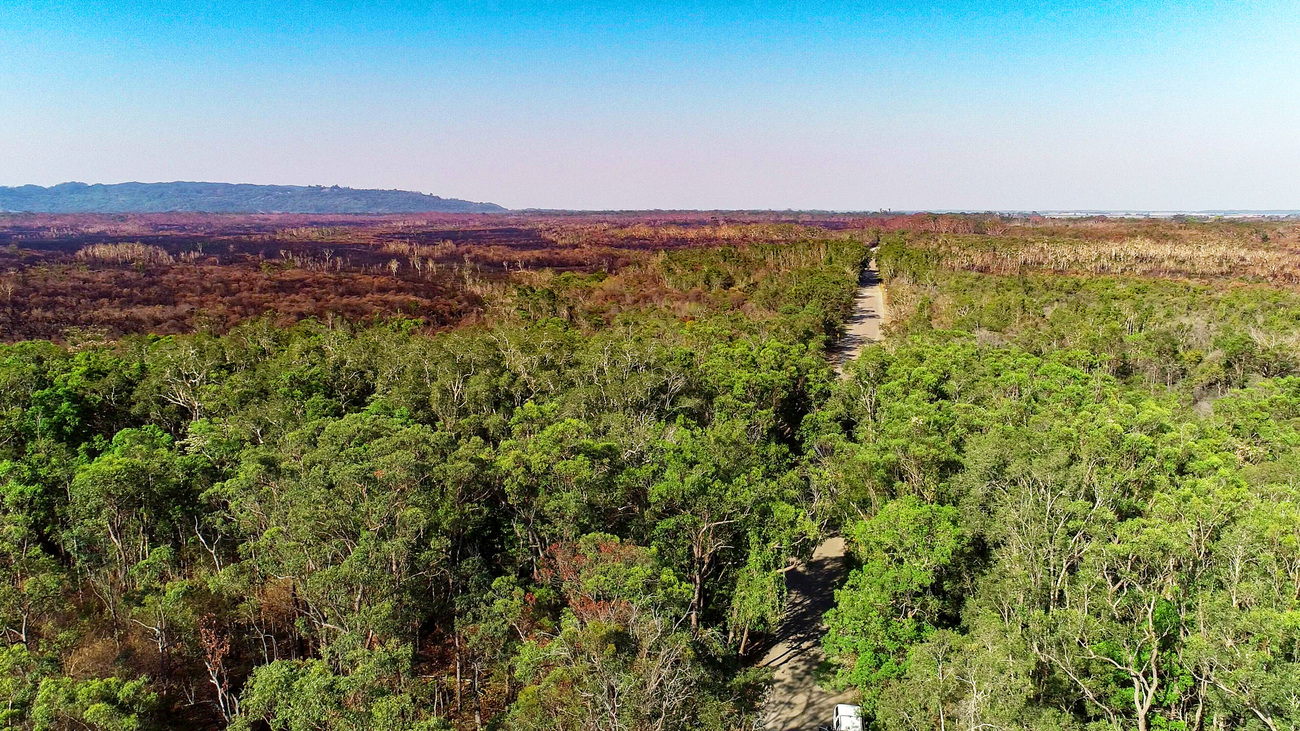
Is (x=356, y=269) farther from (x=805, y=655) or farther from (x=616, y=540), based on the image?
(x=805, y=655)

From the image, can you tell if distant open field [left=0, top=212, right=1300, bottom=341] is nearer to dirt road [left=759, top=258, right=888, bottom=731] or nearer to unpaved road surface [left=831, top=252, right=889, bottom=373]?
unpaved road surface [left=831, top=252, right=889, bottom=373]

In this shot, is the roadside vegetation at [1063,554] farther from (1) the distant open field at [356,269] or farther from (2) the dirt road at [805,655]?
(1) the distant open field at [356,269]

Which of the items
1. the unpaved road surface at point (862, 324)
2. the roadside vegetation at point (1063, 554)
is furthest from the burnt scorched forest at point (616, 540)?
the unpaved road surface at point (862, 324)

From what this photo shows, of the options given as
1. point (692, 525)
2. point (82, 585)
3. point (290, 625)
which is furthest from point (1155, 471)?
point (82, 585)

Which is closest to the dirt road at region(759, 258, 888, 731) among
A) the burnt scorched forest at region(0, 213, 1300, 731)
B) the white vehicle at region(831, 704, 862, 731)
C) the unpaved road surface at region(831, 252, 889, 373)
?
the white vehicle at region(831, 704, 862, 731)

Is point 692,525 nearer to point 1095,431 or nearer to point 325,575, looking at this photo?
point 325,575

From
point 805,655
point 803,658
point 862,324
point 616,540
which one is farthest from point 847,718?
point 862,324

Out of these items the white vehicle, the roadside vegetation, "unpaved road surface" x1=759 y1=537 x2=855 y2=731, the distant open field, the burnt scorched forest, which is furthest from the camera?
the distant open field
